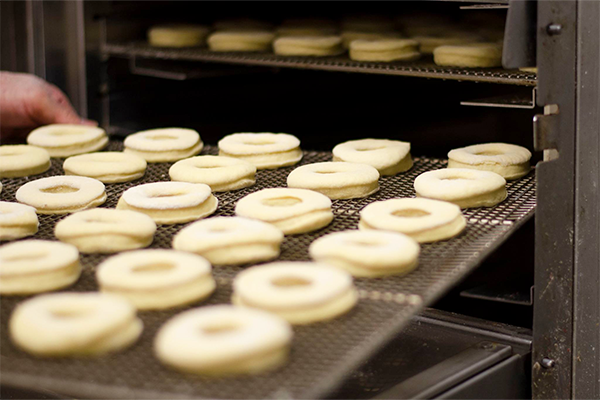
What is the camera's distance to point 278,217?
1.50 meters

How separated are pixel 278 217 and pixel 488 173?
1.68 ft

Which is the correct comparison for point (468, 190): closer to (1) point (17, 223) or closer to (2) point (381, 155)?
(2) point (381, 155)

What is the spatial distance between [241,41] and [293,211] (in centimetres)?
116

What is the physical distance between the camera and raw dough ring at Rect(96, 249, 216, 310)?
3.83 ft

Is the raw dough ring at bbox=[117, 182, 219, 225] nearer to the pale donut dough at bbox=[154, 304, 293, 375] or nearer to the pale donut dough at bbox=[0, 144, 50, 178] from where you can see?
the pale donut dough at bbox=[0, 144, 50, 178]

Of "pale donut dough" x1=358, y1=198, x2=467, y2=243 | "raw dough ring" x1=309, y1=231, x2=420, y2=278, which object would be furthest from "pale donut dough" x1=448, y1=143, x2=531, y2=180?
"raw dough ring" x1=309, y1=231, x2=420, y2=278

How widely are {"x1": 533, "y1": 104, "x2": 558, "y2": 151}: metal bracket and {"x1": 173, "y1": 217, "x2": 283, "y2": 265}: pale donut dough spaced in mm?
514

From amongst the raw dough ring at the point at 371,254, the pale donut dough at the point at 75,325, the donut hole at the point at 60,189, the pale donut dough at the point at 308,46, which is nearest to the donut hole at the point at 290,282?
the raw dough ring at the point at 371,254

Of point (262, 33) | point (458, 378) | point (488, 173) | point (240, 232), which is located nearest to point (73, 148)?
point (262, 33)

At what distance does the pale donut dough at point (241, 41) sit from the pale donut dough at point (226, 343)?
62.5 inches

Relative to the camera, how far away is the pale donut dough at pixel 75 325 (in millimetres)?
1036

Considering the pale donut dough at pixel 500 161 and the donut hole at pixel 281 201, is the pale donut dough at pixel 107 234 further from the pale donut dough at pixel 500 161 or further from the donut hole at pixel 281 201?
the pale donut dough at pixel 500 161

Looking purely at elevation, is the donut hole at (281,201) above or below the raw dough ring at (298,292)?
above

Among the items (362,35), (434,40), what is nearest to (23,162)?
(362,35)
